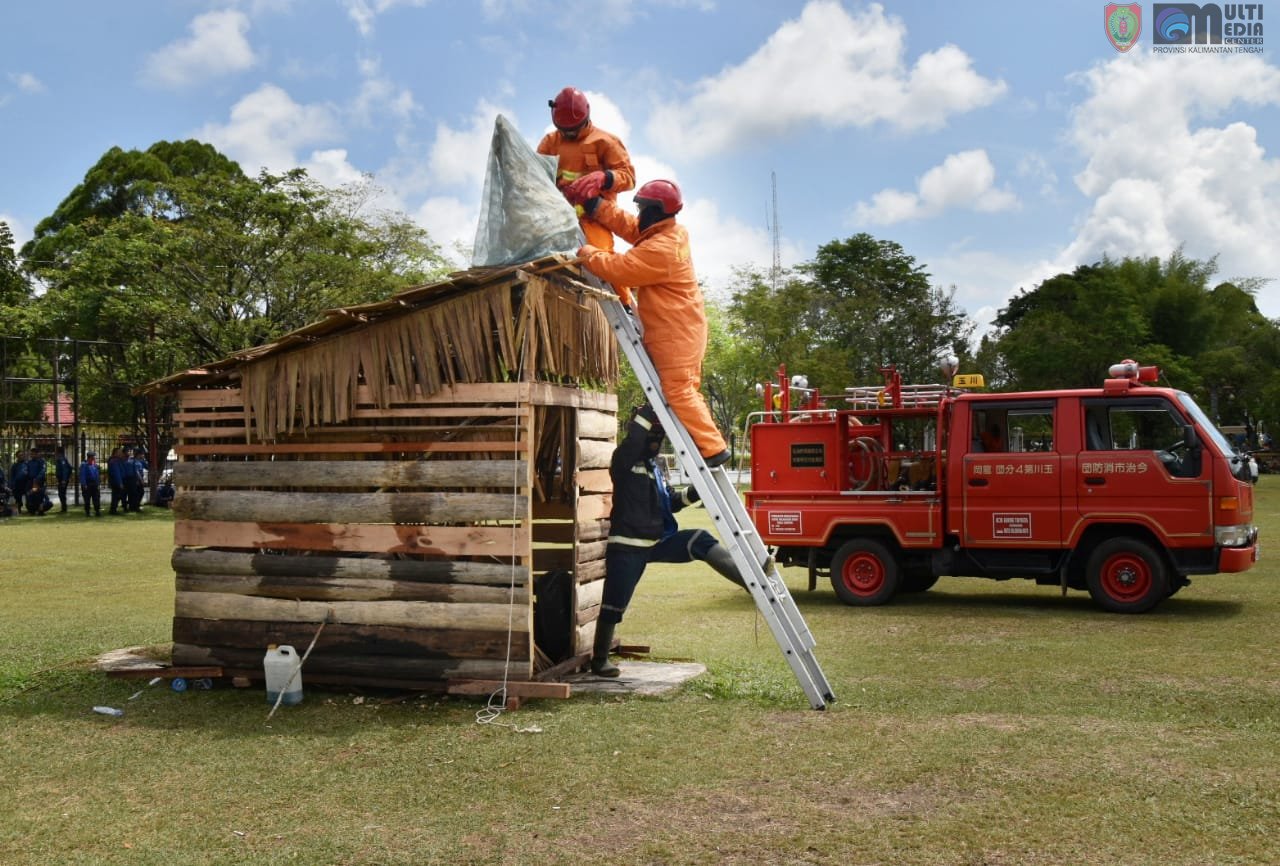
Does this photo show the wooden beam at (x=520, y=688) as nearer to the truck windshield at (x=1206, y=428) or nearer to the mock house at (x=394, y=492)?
the mock house at (x=394, y=492)

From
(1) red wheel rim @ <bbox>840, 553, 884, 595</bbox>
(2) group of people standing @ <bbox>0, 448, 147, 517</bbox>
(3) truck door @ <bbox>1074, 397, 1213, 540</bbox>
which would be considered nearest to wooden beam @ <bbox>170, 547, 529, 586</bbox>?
(1) red wheel rim @ <bbox>840, 553, 884, 595</bbox>

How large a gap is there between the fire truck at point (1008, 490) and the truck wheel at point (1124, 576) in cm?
1

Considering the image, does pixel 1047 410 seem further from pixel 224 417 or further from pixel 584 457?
pixel 224 417

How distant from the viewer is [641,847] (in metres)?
4.64

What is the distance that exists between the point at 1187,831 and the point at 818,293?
1800 inches

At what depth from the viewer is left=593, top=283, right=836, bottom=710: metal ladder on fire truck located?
6.92 metres

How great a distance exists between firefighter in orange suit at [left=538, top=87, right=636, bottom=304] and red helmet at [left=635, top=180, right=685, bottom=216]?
34 centimetres

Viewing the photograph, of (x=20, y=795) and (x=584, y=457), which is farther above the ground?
(x=584, y=457)

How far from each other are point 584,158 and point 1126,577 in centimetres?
695

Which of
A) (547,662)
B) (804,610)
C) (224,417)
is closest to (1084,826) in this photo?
(547,662)

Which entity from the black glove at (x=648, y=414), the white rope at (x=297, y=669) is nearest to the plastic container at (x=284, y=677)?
the white rope at (x=297, y=669)

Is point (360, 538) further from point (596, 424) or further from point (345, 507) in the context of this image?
point (596, 424)

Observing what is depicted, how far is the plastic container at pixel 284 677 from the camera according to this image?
23.8ft

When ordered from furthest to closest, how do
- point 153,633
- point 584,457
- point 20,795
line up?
point 153,633
point 584,457
point 20,795
